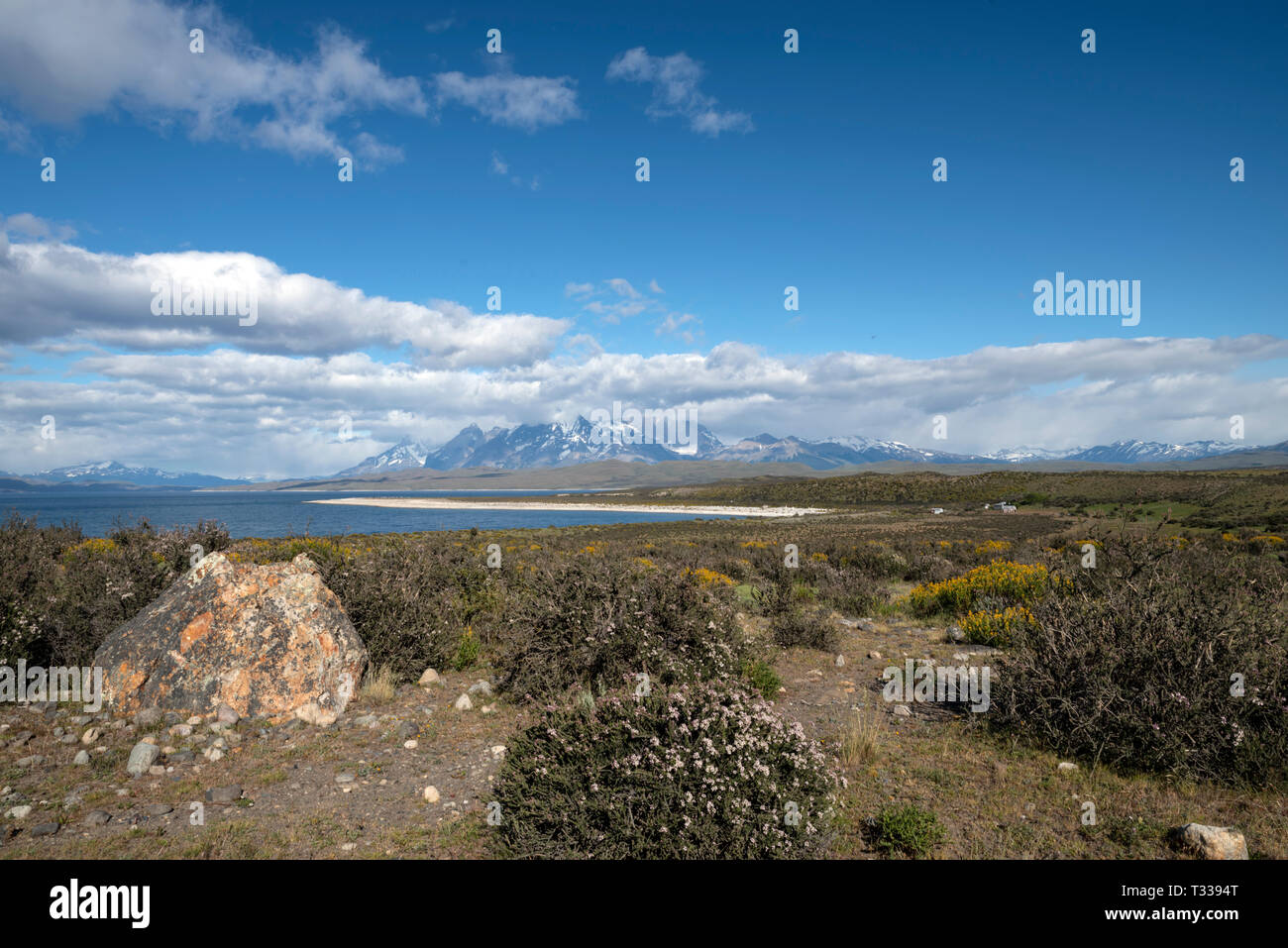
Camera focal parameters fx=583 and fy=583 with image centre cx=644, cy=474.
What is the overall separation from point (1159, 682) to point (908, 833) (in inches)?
144

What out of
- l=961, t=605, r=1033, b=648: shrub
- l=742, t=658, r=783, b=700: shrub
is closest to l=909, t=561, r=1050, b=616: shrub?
l=961, t=605, r=1033, b=648: shrub

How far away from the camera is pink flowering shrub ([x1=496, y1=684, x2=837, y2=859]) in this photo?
4133 millimetres

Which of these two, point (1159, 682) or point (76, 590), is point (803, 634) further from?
point (76, 590)

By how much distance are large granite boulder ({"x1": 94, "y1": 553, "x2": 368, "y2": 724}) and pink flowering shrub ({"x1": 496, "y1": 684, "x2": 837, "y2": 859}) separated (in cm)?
380

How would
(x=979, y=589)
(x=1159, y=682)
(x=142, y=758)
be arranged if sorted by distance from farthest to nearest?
1. (x=979, y=589)
2. (x=1159, y=682)
3. (x=142, y=758)

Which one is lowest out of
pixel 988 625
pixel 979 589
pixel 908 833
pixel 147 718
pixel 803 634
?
pixel 803 634

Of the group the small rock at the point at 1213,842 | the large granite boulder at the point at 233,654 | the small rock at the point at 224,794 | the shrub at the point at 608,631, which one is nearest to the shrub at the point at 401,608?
the large granite boulder at the point at 233,654

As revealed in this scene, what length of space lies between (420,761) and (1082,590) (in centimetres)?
908

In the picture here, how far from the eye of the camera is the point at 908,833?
4574 millimetres

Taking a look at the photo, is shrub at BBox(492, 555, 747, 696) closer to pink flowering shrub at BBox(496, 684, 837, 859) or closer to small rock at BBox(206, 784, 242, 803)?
pink flowering shrub at BBox(496, 684, 837, 859)

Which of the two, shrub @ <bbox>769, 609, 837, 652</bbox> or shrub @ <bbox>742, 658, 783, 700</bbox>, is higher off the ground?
shrub @ <bbox>742, 658, 783, 700</bbox>

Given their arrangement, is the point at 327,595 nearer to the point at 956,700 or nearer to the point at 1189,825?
the point at 956,700

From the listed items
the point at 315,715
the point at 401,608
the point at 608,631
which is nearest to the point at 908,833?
the point at 608,631

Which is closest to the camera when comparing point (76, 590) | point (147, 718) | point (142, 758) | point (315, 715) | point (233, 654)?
point (142, 758)
